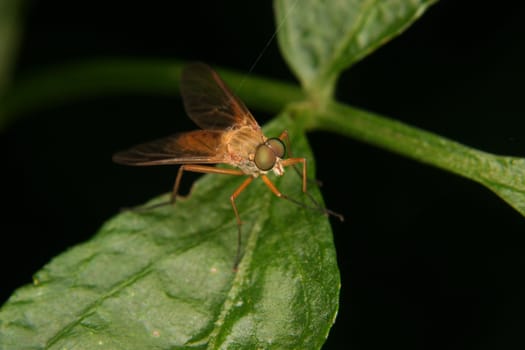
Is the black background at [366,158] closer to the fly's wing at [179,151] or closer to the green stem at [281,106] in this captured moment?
the green stem at [281,106]

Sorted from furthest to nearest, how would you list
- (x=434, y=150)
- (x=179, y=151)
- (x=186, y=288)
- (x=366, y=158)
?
(x=366, y=158) → (x=179, y=151) → (x=434, y=150) → (x=186, y=288)

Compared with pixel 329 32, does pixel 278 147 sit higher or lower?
lower

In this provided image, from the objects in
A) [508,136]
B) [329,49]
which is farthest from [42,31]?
[508,136]

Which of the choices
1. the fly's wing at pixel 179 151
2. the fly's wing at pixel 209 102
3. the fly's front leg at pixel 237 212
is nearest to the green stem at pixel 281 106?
the fly's wing at pixel 209 102

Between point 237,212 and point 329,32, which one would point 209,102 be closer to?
point 329,32

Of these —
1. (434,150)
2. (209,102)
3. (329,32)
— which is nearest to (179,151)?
(209,102)

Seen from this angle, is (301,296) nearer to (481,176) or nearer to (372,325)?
(481,176)
